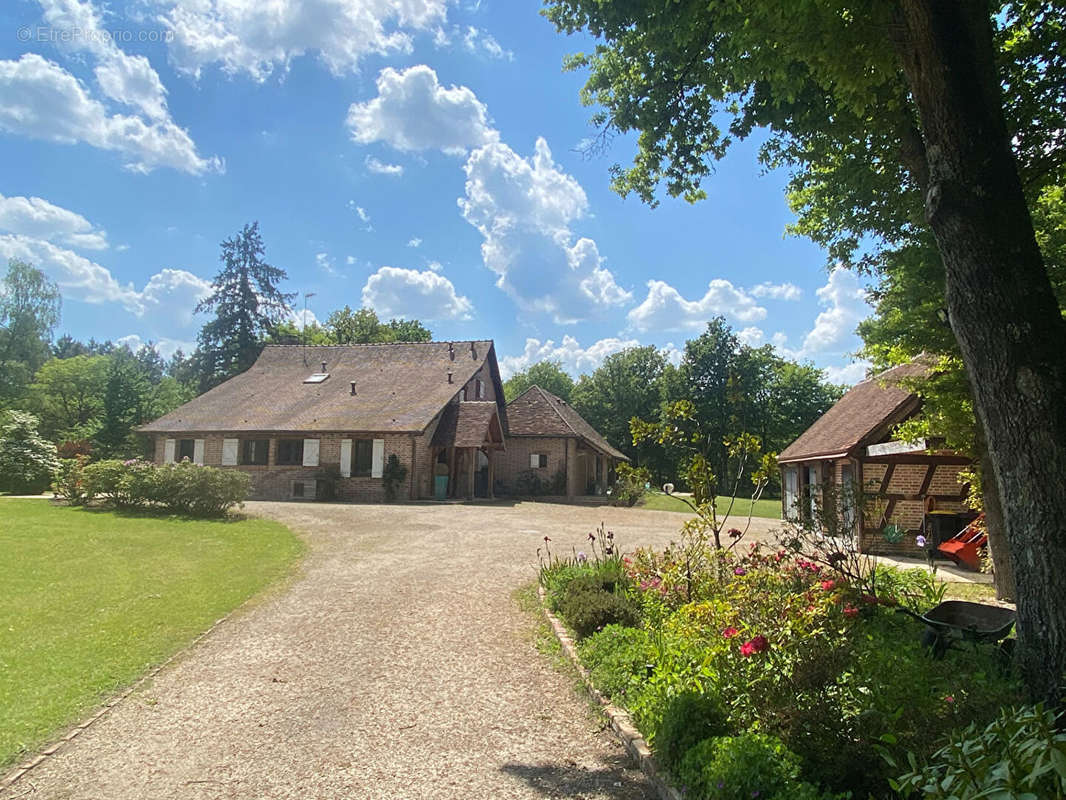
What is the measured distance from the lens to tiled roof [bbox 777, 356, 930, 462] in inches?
583

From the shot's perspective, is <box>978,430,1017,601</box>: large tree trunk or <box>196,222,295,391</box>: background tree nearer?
<box>978,430,1017,601</box>: large tree trunk

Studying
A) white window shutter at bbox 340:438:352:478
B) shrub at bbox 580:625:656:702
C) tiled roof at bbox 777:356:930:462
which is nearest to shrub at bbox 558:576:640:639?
shrub at bbox 580:625:656:702

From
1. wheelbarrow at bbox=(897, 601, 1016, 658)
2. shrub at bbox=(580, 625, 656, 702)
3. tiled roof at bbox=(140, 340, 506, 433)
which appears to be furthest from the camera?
tiled roof at bbox=(140, 340, 506, 433)

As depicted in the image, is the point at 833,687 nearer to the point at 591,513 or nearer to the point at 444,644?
the point at 444,644

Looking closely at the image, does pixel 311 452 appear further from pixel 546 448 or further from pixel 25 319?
pixel 25 319

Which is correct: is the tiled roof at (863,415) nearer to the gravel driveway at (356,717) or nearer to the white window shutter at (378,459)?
the gravel driveway at (356,717)

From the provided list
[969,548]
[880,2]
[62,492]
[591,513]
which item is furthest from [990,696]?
[62,492]

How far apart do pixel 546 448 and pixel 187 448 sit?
1724 centimetres

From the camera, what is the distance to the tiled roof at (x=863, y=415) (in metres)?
14.8

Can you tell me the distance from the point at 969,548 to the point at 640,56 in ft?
36.7

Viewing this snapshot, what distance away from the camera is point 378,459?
87.4 feet

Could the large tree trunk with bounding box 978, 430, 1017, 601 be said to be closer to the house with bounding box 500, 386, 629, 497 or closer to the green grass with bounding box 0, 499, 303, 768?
the green grass with bounding box 0, 499, 303, 768

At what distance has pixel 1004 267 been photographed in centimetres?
362

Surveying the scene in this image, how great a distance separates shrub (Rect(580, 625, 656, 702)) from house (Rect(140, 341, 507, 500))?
20.3m
